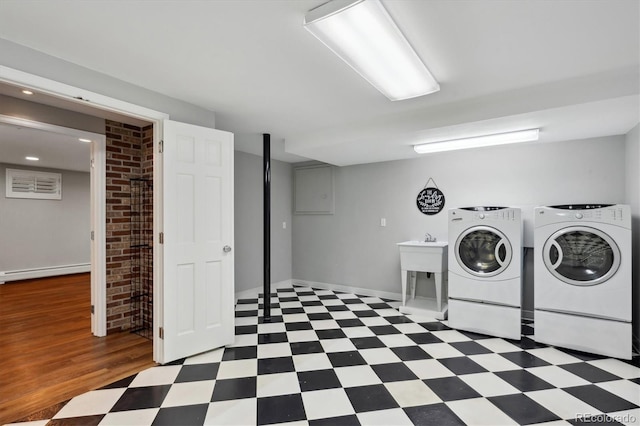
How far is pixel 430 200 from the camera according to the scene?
437 centimetres

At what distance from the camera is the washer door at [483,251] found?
10.7 ft

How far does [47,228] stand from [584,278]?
355 inches

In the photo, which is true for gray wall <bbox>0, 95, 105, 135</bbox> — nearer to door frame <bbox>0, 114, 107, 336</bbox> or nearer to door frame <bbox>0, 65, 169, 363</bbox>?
door frame <bbox>0, 114, 107, 336</bbox>

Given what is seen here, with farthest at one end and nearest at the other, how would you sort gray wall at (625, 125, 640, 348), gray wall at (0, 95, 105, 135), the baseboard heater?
the baseboard heater
gray wall at (625, 125, 640, 348)
gray wall at (0, 95, 105, 135)

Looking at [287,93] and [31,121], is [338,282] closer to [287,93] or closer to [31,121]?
[287,93]

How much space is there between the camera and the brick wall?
3.31 meters

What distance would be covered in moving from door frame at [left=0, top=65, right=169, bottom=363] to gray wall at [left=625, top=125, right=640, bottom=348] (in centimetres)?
421

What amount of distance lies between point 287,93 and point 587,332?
3348mm

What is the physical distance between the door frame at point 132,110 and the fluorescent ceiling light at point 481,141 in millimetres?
2721

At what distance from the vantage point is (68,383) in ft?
7.61

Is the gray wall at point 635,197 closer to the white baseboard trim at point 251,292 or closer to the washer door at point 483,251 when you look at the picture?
the washer door at point 483,251

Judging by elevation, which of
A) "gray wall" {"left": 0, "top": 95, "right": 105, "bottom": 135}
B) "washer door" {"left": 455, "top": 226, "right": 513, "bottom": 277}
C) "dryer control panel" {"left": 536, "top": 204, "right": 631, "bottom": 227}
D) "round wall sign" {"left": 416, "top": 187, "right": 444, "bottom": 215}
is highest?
"gray wall" {"left": 0, "top": 95, "right": 105, "bottom": 135}

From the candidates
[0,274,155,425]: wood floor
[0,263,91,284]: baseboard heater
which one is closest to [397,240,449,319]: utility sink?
[0,274,155,425]: wood floor

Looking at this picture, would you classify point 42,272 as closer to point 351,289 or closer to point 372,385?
point 351,289
